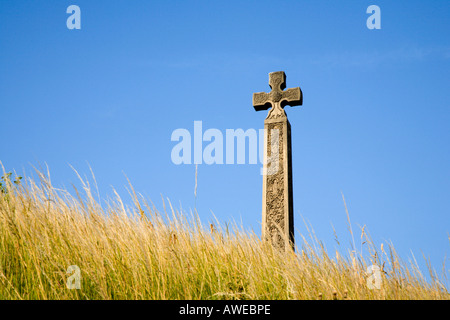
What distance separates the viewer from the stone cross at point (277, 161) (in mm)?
5594

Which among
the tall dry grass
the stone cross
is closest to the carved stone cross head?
the stone cross

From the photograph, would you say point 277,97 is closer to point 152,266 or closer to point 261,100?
point 261,100

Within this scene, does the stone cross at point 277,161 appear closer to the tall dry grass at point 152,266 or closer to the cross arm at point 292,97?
the cross arm at point 292,97

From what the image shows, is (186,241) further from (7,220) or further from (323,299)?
(7,220)

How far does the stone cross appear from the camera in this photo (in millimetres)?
5594

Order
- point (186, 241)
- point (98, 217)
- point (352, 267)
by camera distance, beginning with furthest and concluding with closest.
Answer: point (98, 217) < point (186, 241) < point (352, 267)

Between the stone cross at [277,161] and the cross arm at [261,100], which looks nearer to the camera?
the stone cross at [277,161]

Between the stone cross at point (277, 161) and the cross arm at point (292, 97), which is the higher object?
the cross arm at point (292, 97)

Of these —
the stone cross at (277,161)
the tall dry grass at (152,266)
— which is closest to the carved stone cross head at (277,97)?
the stone cross at (277,161)

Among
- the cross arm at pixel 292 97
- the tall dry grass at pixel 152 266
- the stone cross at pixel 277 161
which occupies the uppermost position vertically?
the cross arm at pixel 292 97

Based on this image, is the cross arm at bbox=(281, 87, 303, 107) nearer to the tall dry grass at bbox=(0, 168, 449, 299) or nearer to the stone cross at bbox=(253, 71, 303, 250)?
the stone cross at bbox=(253, 71, 303, 250)
